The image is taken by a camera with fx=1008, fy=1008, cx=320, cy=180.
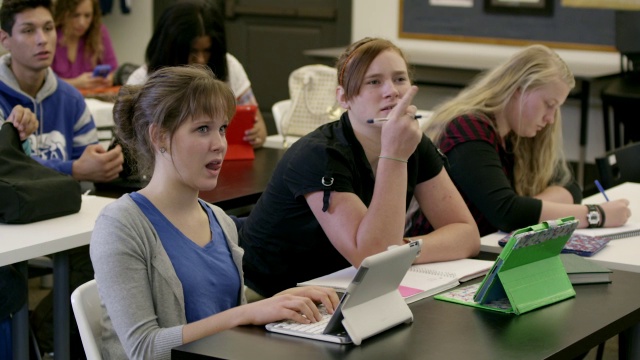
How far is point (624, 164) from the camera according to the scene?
12.0 feet

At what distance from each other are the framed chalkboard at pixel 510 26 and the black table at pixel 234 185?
297cm

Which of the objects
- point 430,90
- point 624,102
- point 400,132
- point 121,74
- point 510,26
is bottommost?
point 430,90

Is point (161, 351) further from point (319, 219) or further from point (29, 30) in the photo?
point (29, 30)

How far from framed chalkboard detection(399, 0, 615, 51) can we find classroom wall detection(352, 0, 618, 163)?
55 mm

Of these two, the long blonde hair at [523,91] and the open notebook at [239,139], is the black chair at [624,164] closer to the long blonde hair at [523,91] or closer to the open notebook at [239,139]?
the long blonde hair at [523,91]

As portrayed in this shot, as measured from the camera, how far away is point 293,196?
237cm

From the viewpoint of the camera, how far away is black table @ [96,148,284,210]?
10.2 ft

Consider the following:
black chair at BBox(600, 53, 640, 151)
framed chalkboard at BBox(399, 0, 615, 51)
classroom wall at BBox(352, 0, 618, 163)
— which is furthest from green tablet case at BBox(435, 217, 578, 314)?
framed chalkboard at BBox(399, 0, 615, 51)

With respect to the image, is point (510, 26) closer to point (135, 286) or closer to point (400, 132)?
point (400, 132)

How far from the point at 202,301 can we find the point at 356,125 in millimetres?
693

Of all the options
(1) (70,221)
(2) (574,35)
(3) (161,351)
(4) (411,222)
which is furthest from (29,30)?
(2) (574,35)

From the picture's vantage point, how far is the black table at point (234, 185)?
3.11 metres

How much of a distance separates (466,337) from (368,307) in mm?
180

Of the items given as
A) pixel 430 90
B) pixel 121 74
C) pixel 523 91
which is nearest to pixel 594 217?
pixel 523 91
